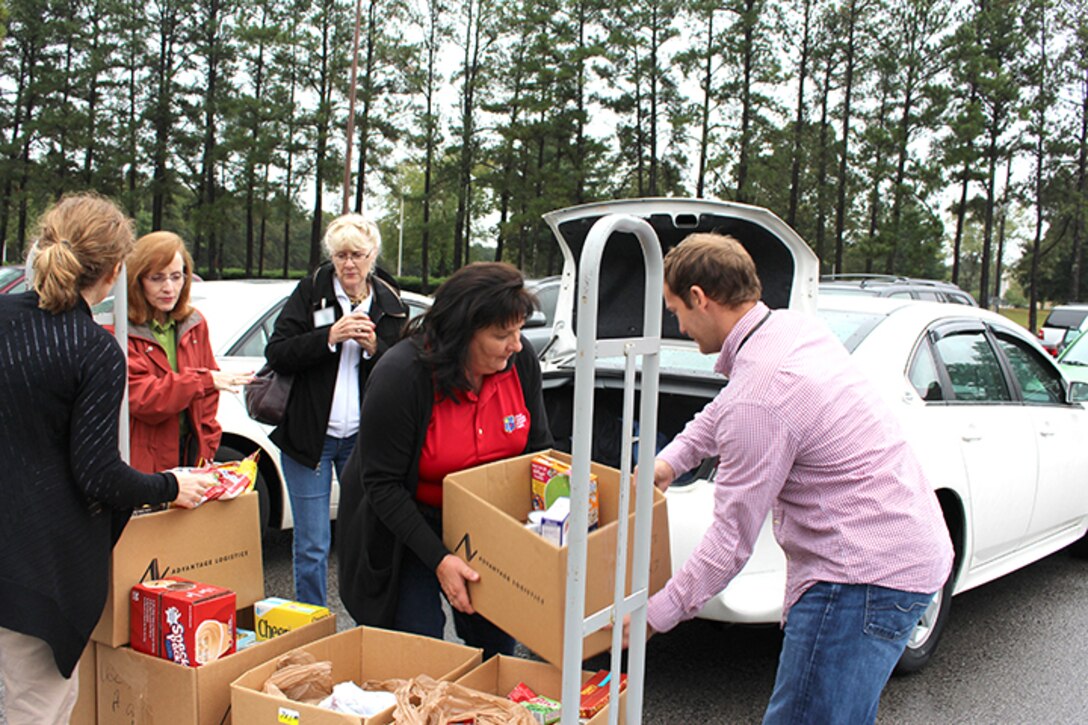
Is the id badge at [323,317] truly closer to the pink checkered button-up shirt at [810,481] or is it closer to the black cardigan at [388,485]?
the black cardigan at [388,485]

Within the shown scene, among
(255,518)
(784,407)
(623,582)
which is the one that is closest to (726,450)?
(784,407)

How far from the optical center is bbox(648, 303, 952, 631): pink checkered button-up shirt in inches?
79.4

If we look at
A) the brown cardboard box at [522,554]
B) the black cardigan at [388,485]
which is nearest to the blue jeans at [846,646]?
the brown cardboard box at [522,554]

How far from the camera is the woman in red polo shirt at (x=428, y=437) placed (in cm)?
241

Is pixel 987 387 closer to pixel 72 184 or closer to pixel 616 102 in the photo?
pixel 616 102

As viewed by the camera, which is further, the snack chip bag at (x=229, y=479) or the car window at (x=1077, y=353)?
the car window at (x=1077, y=353)

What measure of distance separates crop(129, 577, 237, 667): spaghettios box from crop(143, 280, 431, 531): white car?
2.32m

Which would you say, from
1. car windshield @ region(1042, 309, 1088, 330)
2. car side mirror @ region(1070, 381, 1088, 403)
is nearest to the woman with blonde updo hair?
car side mirror @ region(1070, 381, 1088, 403)

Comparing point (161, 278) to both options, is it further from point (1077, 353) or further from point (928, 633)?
point (1077, 353)

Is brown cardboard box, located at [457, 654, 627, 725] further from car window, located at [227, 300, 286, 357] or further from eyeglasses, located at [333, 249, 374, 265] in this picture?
car window, located at [227, 300, 286, 357]

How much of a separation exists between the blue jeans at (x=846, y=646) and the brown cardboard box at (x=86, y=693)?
1917 millimetres

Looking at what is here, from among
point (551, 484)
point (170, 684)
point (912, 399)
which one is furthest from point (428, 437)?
point (912, 399)

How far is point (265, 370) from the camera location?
150 inches

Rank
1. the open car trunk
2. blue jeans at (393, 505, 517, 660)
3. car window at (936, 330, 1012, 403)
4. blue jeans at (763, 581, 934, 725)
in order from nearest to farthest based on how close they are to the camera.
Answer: blue jeans at (763, 581, 934, 725)
blue jeans at (393, 505, 517, 660)
the open car trunk
car window at (936, 330, 1012, 403)
